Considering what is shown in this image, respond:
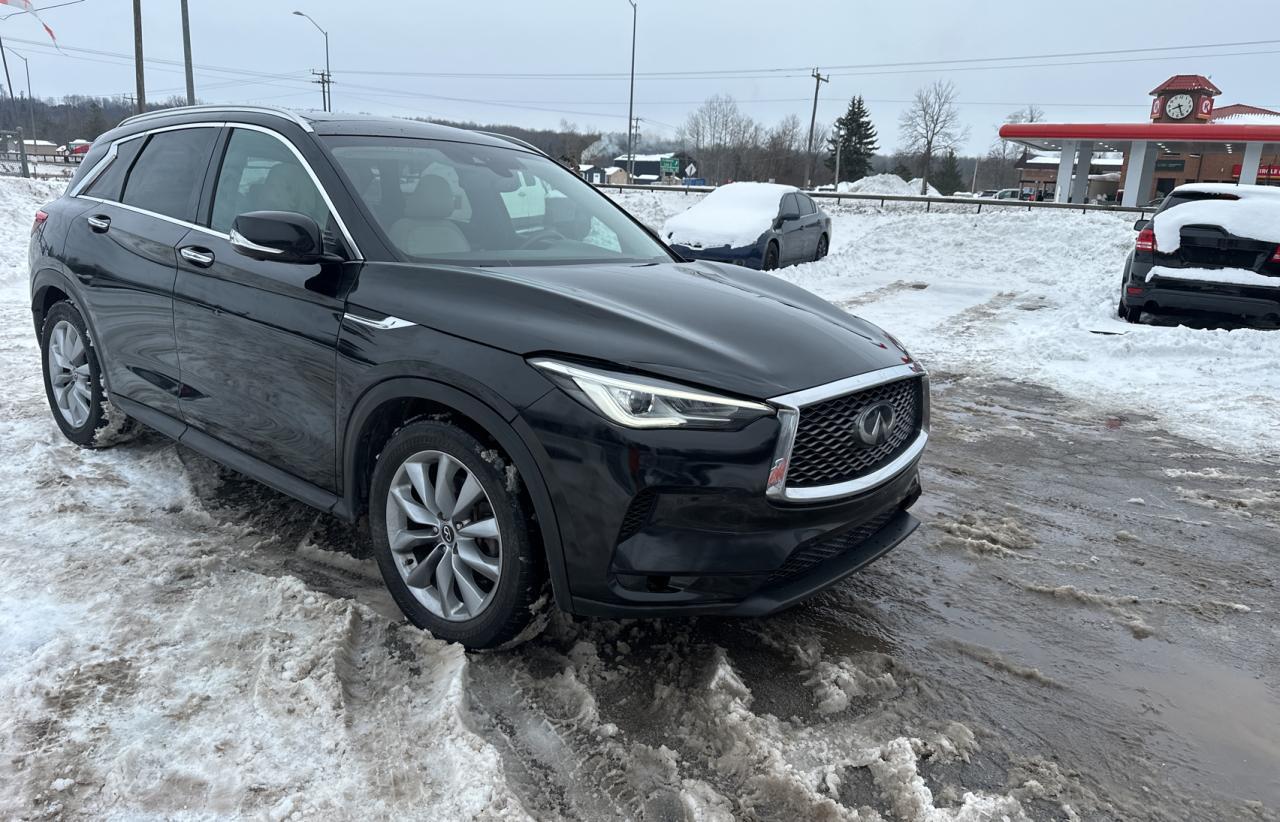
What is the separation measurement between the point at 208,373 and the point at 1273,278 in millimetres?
9573

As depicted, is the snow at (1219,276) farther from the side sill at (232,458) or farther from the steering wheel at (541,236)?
the side sill at (232,458)

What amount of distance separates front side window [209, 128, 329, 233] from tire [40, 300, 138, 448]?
1419mm

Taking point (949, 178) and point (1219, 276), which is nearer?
point (1219, 276)

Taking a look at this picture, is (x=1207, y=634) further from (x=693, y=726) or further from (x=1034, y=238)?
(x=1034, y=238)

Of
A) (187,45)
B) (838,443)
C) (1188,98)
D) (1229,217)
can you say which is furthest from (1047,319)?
(1188,98)

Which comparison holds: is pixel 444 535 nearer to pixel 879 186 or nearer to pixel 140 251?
pixel 140 251

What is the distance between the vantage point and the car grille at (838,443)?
256cm

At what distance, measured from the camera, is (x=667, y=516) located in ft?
8.04

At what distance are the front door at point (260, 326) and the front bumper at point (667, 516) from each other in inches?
42.9

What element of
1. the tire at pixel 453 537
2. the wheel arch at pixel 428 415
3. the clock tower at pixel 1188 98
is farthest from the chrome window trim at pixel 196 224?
the clock tower at pixel 1188 98

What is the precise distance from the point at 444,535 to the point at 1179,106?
55.2 meters

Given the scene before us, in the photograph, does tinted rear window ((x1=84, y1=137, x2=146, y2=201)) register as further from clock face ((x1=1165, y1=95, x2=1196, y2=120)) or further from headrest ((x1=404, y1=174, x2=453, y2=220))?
clock face ((x1=1165, y1=95, x2=1196, y2=120))

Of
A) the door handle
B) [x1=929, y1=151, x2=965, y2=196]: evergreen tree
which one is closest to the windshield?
the door handle

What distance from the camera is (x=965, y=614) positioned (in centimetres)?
336
